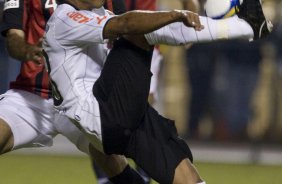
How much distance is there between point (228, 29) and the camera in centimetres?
527

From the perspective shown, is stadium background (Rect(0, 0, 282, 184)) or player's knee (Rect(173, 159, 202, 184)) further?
stadium background (Rect(0, 0, 282, 184))

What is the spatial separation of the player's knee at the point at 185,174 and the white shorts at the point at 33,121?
1.00 m

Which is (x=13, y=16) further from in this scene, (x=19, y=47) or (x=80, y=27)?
(x=80, y=27)

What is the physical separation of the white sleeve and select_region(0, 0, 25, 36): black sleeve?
3.45 ft

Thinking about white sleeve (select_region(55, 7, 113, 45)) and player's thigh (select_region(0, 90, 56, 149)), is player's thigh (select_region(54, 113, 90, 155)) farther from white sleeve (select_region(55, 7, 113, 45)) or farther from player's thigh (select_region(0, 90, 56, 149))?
white sleeve (select_region(55, 7, 113, 45))

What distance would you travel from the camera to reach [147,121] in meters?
5.59

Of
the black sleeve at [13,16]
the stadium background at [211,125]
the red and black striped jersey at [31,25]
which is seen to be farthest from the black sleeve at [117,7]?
the stadium background at [211,125]

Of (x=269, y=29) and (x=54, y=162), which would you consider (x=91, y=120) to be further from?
(x=54, y=162)

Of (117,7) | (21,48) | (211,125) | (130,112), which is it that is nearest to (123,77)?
(130,112)

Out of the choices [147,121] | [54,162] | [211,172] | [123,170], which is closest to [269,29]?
[147,121]

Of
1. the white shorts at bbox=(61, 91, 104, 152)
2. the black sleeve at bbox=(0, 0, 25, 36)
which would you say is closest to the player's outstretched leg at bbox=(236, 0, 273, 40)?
the white shorts at bbox=(61, 91, 104, 152)

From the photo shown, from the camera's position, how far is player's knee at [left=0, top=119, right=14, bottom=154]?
245 inches

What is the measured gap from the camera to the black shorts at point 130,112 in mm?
5438

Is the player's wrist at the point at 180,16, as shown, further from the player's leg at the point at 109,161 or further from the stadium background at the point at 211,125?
the stadium background at the point at 211,125
